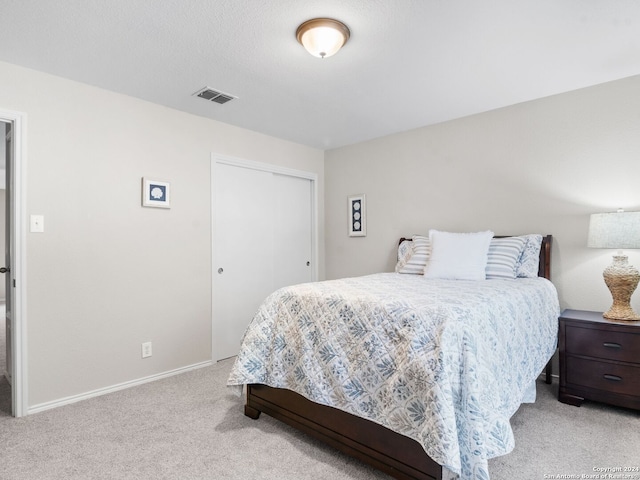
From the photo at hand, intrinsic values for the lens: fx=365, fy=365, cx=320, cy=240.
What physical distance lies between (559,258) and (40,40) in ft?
12.3

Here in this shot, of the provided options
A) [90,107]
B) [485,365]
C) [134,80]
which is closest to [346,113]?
[134,80]

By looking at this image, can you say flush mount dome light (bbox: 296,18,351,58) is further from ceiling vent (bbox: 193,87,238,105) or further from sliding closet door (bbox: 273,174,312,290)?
sliding closet door (bbox: 273,174,312,290)

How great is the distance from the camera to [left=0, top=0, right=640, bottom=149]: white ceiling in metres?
1.79

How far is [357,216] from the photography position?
414cm

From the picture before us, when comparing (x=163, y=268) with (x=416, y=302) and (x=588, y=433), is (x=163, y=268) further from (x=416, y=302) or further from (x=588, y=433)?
(x=588, y=433)

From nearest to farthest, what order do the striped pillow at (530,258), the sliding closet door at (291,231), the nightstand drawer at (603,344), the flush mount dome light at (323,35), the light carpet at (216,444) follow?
the light carpet at (216,444), the flush mount dome light at (323,35), the nightstand drawer at (603,344), the striped pillow at (530,258), the sliding closet door at (291,231)

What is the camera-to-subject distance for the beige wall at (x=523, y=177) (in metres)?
2.62

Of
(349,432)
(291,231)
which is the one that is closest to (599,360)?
(349,432)

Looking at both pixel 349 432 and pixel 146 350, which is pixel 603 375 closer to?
pixel 349 432

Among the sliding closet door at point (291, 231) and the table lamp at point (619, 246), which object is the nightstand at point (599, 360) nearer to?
the table lamp at point (619, 246)

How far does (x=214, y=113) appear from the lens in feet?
10.5

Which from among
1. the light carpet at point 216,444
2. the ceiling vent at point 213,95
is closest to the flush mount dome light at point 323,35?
the ceiling vent at point 213,95

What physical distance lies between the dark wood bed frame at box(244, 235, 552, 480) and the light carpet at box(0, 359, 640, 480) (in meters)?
0.09

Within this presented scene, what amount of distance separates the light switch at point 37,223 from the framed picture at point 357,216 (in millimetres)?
2830
